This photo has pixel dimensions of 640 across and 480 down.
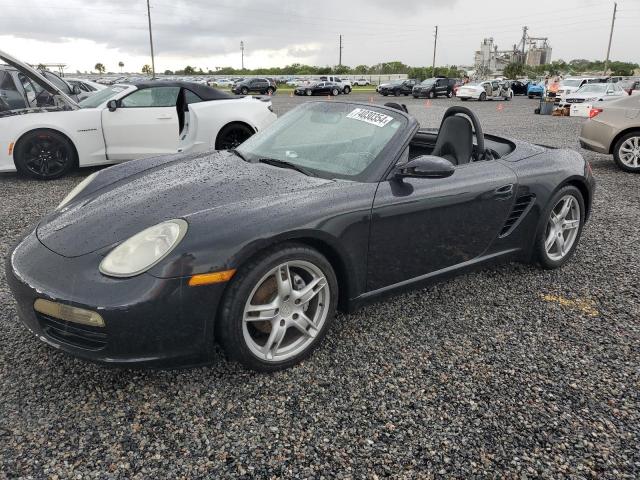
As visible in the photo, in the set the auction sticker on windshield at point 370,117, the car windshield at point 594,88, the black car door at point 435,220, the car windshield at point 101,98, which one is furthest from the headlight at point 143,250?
the car windshield at point 594,88

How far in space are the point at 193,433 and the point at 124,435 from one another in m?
0.28

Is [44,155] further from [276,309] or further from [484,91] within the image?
[484,91]

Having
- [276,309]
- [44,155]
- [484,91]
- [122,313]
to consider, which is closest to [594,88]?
[484,91]

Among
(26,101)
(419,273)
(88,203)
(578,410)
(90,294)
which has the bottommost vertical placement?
(578,410)

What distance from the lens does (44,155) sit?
658cm

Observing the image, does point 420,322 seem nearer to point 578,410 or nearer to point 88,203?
point 578,410

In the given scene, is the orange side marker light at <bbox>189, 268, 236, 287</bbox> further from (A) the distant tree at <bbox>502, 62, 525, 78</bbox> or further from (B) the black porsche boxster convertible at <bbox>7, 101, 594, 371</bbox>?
(A) the distant tree at <bbox>502, 62, 525, 78</bbox>

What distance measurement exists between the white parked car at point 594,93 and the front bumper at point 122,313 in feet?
68.5

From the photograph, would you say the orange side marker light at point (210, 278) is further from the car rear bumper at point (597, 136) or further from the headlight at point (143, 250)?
the car rear bumper at point (597, 136)

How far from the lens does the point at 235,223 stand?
2.21 meters

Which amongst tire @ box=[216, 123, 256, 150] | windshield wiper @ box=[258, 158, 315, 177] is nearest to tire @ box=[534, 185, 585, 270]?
windshield wiper @ box=[258, 158, 315, 177]

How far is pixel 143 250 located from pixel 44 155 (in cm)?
541

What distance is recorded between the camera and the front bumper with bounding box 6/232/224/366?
2.02 meters

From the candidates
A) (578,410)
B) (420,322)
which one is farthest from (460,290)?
(578,410)
